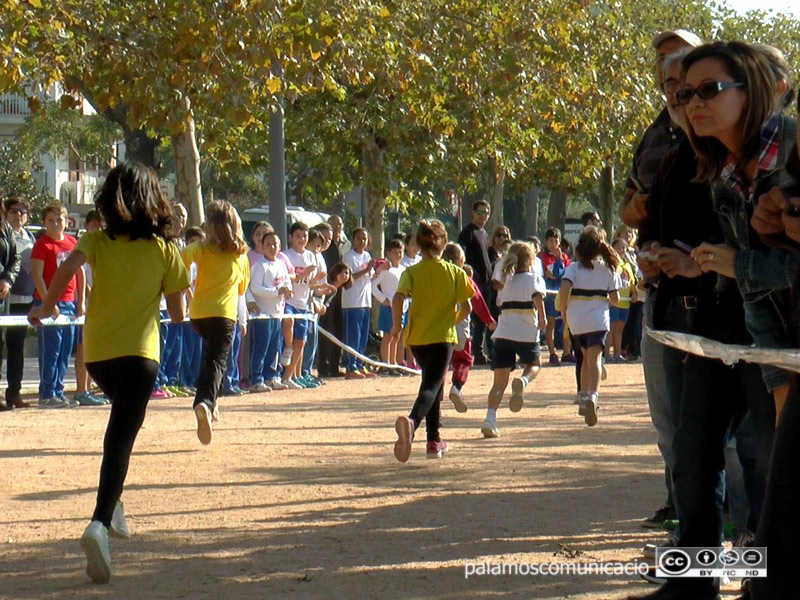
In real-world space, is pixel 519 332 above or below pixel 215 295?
below

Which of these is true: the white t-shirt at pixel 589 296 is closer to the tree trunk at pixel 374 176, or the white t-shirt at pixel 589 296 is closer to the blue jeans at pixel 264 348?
the blue jeans at pixel 264 348

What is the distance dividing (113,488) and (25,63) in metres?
8.86

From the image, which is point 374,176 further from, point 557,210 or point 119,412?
point 557,210

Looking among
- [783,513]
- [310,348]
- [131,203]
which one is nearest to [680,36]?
[131,203]

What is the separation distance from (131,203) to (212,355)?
439cm

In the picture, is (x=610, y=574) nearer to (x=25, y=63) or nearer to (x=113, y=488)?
(x=113, y=488)

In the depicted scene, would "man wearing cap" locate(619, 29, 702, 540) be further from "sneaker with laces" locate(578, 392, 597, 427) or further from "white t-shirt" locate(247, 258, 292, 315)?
"white t-shirt" locate(247, 258, 292, 315)

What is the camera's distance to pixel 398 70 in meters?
17.1

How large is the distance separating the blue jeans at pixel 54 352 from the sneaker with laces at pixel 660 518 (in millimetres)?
8300

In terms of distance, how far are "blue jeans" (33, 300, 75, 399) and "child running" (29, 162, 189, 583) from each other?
754 cm

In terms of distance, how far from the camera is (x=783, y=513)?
3.56 metres

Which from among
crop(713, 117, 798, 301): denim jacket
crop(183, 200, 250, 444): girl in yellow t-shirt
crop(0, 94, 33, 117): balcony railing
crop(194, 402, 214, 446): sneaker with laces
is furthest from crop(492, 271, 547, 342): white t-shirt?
crop(0, 94, 33, 117): balcony railing

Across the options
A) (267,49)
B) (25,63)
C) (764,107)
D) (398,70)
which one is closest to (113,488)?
(764,107)

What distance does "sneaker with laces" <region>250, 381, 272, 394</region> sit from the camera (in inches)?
654
